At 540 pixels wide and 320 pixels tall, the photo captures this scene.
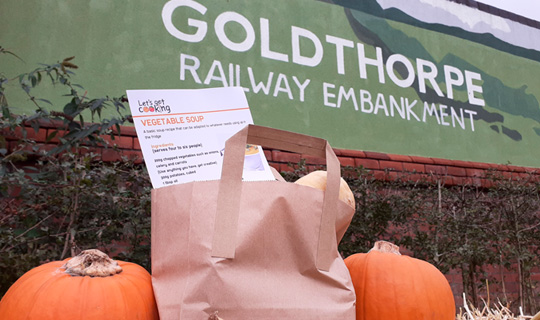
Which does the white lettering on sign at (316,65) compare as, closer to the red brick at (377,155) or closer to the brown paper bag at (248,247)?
the red brick at (377,155)

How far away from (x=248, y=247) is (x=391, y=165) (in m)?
3.54

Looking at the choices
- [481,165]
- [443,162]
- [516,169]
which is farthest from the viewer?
[516,169]

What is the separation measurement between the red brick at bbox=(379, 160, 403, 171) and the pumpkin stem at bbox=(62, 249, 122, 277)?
3414 mm

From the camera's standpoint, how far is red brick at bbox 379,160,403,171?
14.6ft

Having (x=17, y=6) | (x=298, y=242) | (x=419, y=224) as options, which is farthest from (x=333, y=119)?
(x=298, y=242)

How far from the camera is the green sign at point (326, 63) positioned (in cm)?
363

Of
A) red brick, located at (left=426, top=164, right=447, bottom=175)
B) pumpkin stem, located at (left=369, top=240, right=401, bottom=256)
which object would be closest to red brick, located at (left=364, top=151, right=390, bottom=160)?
red brick, located at (left=426, top=164, right=447, bottom=175)

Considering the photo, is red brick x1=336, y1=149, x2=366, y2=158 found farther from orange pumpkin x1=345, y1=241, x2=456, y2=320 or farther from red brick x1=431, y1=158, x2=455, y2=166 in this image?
orange pumpkin x1=345, y1=241, x2=456, y2=320

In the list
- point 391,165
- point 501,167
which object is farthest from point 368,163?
point 501,167

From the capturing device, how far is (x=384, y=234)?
357cm

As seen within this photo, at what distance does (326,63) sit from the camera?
4.70 m

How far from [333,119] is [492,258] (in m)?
1.90

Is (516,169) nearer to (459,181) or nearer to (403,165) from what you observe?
(459,181)

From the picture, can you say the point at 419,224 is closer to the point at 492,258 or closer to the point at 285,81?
the point at 492,258
